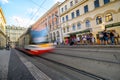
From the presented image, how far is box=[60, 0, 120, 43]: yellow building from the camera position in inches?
784

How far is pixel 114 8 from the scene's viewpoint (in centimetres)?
1975

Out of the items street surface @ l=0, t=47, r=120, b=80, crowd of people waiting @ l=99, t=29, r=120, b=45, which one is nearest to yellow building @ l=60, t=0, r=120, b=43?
crowd of people waiting @ l=99, t=29, r=120, b=45

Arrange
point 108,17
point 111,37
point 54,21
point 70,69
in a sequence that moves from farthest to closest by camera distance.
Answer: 1. point 54,21
2. point 108,17
3. point 111,37
4. point 70,69

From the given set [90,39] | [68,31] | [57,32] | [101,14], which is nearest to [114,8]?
[101,14]

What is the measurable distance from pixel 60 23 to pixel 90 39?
1866 centimetres

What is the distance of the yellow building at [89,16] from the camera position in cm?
1992

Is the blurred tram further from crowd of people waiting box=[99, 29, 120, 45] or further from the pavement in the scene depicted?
crowd of people waiting box=[99, 29, 120, 45]

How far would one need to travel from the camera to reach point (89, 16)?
25.2 m

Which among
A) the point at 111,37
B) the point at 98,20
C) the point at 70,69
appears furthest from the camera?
the point at 98,20

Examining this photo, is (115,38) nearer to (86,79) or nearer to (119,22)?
(119,22)

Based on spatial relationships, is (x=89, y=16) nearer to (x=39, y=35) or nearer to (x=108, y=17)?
(x=108, y=17)

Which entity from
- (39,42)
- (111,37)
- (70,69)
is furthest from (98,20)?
(70,69)

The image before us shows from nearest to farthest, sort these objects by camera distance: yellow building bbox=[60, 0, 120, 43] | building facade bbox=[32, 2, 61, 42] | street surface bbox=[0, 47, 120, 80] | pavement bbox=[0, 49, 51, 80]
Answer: street surface bbox=[0, 47, 120, 80]
pavement bbox=[0, 49, 51, 80]
yellow building bbox=[60, 0, 120, 43]
building facade bbox=[32, 2, 61, 42]

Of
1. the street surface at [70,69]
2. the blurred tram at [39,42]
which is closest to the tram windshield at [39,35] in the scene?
the blurred tram at [39,42]
